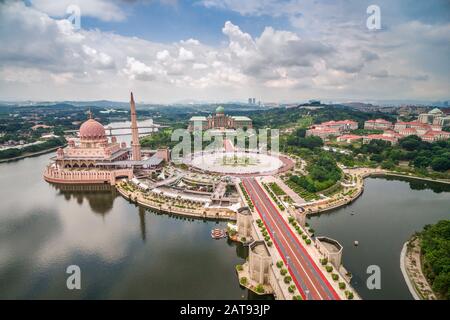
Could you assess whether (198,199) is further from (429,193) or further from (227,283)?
(429,193)

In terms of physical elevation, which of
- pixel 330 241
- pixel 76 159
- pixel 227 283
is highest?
pixel 76 159

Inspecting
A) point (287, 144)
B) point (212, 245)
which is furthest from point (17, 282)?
point (287, 144)

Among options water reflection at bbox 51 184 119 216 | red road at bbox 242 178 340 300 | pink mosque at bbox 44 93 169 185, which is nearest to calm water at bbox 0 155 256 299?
water reflection at bbox 51 184 119 216

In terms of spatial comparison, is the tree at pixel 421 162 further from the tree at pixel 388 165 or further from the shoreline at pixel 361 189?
the shoreline at pixel 361 189

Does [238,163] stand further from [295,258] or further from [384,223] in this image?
[295,258]
